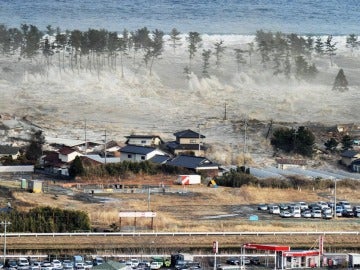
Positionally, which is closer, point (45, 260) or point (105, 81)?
point (45, 260)

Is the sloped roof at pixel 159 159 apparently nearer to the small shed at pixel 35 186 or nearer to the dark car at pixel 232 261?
the small shed at pixel 35 186

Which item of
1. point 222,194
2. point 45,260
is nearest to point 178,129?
point 222,194

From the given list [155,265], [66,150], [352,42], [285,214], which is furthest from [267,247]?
[352,42]

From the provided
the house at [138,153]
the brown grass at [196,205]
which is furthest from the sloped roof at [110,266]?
the house at [138,153]

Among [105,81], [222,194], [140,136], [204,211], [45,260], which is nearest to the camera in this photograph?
[45,260]

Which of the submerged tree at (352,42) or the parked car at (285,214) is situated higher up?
the parked car at (285,214)

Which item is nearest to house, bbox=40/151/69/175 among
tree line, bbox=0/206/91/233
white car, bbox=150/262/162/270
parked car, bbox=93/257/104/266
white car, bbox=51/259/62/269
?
tree line, bbox=0/206/91/233

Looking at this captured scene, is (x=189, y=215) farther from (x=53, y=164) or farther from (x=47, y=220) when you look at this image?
(x=53, y=164)

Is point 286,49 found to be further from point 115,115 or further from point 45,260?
point 45,260
